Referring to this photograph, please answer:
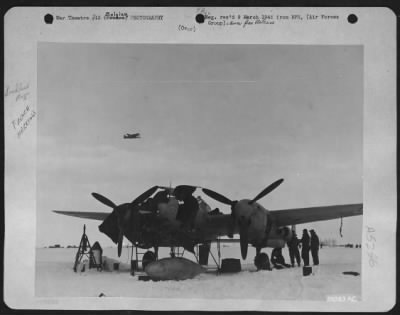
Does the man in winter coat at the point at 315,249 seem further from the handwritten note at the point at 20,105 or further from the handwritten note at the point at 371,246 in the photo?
the handwritten note at the point at 20,105

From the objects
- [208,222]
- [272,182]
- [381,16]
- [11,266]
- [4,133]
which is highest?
[381,16]

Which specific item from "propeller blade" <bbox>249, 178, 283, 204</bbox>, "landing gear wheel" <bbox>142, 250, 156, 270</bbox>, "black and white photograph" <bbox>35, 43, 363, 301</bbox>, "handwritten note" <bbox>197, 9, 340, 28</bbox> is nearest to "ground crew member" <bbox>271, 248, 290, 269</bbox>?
"black and white photograph" <bbox>35, 43, 363, 301</bbox>

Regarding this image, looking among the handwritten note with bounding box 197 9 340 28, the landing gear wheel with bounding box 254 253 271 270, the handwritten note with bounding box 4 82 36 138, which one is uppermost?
the handwritten note with bounding box 197 9 340 28

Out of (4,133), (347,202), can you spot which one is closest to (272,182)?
(347,202)

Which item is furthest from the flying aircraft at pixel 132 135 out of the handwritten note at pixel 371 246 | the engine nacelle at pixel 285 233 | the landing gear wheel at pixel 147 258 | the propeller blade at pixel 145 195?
the handwritten note at pixel 371 246

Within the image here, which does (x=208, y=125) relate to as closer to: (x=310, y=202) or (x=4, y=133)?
(x=310, y=202)

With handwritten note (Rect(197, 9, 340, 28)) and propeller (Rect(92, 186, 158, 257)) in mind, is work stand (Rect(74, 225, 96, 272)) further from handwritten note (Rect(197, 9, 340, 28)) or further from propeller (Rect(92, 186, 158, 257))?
handwritten note (Rect(197, 9, 340, 28))
